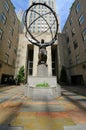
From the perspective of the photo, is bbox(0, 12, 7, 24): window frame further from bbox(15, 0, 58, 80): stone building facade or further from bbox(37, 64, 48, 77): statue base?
bbox(37, 64, 48, 77): statue base

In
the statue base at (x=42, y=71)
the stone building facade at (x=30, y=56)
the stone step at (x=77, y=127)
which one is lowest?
the stone step at (x=77, y=127)

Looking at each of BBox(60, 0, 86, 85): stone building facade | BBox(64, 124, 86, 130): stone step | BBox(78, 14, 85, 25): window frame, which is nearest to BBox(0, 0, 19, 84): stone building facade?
BBox(60, 0, 86, 85): stone building facade

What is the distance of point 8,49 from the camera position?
23922 millimetres

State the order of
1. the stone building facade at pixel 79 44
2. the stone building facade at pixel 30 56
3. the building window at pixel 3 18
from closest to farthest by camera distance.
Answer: the stone building facade at pixel 79 44
the building window at pixel 3 18
the stone building facade at pixel 30 56

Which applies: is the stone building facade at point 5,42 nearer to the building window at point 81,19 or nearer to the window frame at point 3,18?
the window frame at point 3,18

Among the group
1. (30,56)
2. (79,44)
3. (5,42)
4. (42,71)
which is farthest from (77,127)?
(30,56)

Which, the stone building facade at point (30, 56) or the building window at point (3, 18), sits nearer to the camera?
the building window at point (3, 18)

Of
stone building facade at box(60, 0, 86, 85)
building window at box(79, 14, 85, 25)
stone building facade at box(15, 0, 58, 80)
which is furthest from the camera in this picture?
stone building facade at box(15, 0, 58, 80)

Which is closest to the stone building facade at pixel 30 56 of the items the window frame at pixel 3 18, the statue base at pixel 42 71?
the window frame at pixel 3 18

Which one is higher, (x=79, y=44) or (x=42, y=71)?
(x=79, y=44)

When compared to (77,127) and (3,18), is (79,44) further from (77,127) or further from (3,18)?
→ (77,127)

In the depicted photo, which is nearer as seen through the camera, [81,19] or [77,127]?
[77,127]

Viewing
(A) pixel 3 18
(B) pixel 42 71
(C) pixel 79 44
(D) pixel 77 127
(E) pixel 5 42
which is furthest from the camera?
(E) pixel 5 42

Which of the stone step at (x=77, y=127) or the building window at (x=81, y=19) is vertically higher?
the building window at (x=81, y=19)
